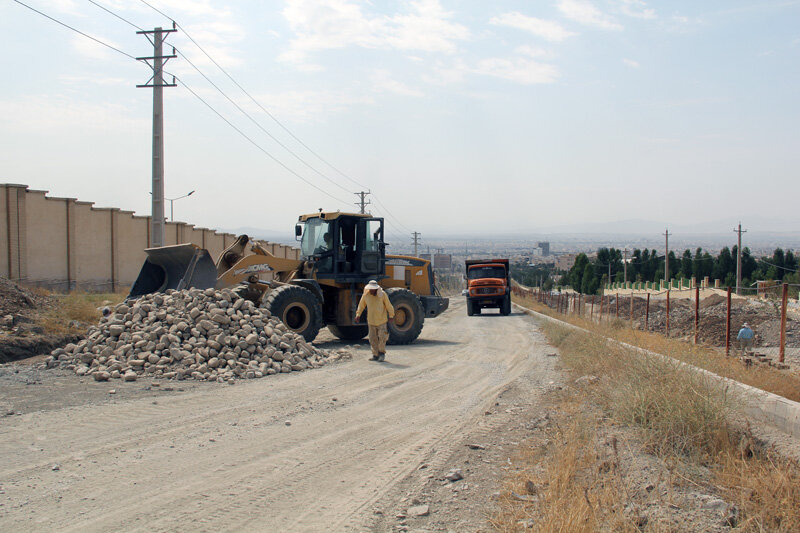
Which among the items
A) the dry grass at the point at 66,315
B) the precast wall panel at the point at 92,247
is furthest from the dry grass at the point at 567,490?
the precast wall panel at the point at 92,247

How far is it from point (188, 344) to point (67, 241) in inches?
804

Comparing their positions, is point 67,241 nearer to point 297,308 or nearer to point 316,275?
point 316,275

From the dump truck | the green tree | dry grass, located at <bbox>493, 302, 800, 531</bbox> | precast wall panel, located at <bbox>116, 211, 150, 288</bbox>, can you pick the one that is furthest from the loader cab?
the green tree

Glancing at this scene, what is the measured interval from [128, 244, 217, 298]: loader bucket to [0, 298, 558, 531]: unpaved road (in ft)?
14.3

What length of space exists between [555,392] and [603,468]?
4.39m

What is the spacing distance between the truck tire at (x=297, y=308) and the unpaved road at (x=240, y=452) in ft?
11.5

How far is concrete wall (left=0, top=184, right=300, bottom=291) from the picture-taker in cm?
2584

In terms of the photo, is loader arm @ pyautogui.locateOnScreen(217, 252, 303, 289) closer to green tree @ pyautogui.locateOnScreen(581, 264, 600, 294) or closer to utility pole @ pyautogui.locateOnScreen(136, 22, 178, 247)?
utility pole @ pyautogui.locateOnScreen(136, 22, 178, 247)

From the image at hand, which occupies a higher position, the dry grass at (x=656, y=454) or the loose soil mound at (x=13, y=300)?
the loose soil mound at (x=13, y=300)

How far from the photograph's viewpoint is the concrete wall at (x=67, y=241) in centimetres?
2584

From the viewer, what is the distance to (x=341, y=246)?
16906mm

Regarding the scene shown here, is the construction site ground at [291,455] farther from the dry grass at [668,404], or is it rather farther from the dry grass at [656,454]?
the dry grass at [668,404]

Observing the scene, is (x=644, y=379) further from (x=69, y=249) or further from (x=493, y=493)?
(x=69, y=249)

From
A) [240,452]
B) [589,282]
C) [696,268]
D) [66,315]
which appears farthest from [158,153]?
[589,282]
